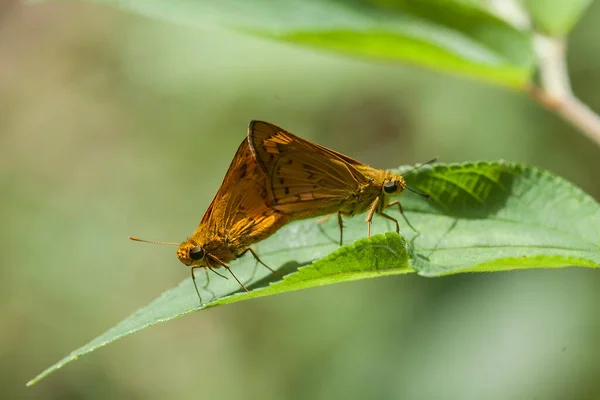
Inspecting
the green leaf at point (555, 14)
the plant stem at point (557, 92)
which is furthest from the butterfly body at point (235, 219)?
the green leaf at point (555, 14)

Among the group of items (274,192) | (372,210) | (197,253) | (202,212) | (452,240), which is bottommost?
(452,240)

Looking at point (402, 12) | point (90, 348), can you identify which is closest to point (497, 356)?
point (402, 12)

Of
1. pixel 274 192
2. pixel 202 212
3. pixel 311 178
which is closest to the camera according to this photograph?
pixel 274 192

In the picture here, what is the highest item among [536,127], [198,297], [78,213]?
[78,213]

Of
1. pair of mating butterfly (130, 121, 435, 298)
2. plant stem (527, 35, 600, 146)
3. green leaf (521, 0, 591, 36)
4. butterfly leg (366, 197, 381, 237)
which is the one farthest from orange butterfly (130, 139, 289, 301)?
green leaf (521, 0, 591, 36)

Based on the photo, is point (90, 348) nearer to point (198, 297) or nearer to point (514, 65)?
point (198, 297)

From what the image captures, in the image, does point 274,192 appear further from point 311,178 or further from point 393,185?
point 393,185

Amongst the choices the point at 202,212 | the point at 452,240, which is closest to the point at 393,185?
the point at 452,240

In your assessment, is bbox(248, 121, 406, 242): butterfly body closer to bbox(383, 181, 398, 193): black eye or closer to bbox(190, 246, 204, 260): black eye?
bbox(383, 181, 398, 193): black eye
